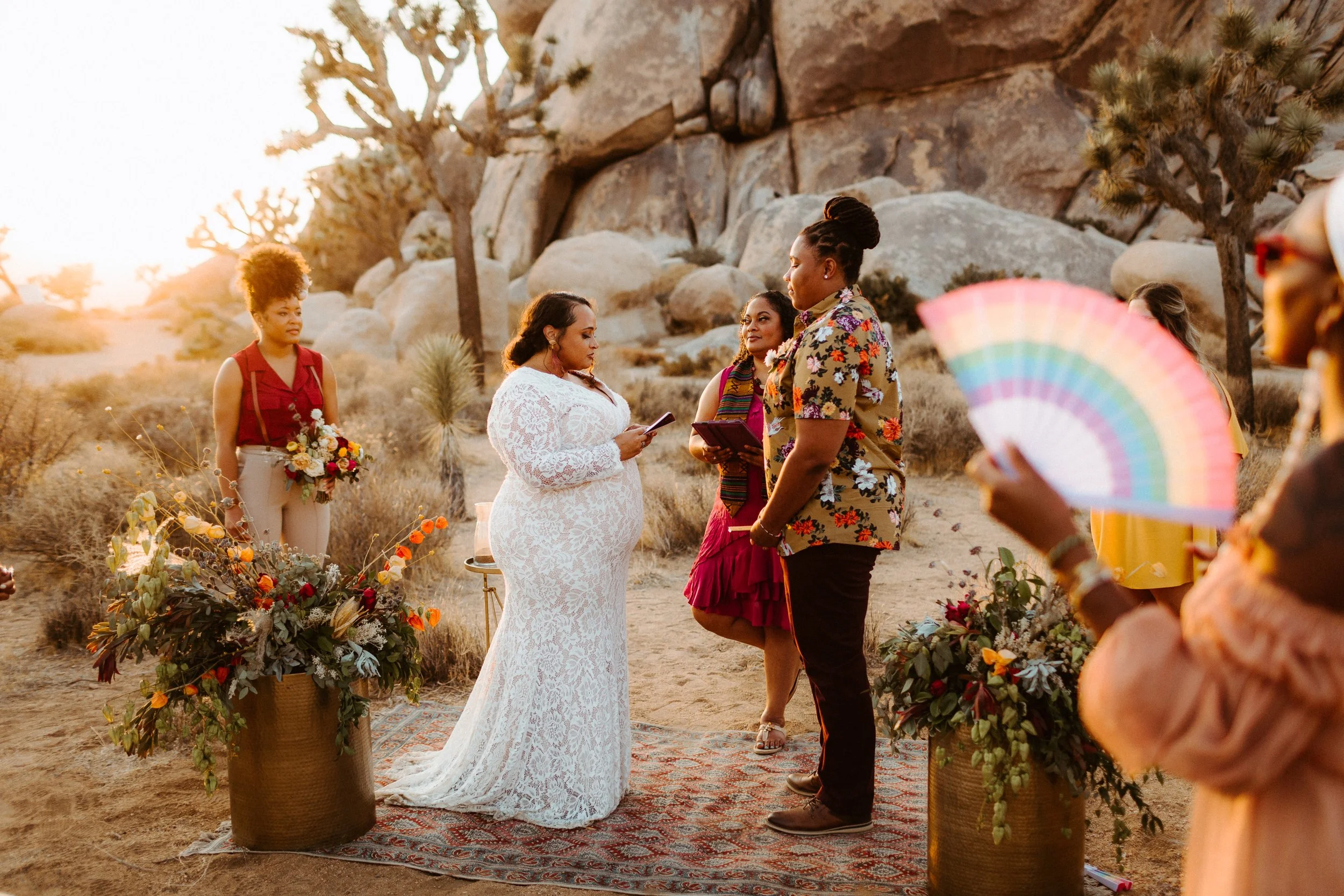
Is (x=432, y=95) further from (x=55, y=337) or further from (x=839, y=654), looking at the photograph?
(x=55, y=337)

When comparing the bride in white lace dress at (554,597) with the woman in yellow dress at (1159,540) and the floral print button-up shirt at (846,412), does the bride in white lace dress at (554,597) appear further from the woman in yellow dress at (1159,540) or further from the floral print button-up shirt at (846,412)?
the woman in yellow dress at (1159,540)

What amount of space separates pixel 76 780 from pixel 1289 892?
4.68 m

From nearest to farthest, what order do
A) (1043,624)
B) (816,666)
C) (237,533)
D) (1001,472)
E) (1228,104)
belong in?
(1001,472) < (1043,624) < (816,666) < (237,533) < (1228,104)

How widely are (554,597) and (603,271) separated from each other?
20526mm

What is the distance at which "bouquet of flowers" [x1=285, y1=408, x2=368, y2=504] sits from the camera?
4.39 metres

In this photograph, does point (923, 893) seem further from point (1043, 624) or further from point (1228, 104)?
point (1228, 104)

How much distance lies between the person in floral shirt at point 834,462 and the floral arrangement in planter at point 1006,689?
262mm

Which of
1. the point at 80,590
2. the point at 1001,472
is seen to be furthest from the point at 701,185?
the point at 1001,472

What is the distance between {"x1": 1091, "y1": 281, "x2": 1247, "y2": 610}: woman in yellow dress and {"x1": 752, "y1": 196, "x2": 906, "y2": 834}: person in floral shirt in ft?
3.11

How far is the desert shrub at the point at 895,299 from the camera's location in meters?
19.8

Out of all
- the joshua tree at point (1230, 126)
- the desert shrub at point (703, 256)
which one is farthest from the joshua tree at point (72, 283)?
the joshua tree at point (1230, 126)

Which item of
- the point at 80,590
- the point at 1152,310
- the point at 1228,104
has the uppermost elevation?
the point at 1228,104

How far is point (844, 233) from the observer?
132 inches

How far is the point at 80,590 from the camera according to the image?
6.52 m
